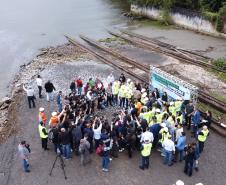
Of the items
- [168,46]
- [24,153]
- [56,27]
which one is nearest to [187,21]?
[168,46]

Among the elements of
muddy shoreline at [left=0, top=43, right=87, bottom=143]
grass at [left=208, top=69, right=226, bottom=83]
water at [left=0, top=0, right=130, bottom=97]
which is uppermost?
grass at [left=208, top=69, right=226, bottom=83]

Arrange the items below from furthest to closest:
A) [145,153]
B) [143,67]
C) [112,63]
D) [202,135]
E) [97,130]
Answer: [112,63] < [143,67] < [97,130] < [202,135] < [145,153]

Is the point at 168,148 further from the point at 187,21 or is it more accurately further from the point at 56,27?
the point at 56,27

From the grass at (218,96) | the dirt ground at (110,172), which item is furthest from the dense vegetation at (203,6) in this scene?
the dirt ground at (110,172)

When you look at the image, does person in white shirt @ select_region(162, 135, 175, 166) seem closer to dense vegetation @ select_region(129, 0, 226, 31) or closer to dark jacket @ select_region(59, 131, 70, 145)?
dark jacket @ select_region(59, 131, 70, 145)

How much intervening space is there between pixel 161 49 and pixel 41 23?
65.2 ft

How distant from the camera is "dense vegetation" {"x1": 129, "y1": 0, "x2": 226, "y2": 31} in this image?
115 ft

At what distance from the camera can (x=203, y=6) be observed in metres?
37.9

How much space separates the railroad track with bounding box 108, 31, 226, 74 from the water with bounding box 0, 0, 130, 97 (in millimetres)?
3985

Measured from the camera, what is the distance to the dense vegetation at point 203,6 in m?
35.1

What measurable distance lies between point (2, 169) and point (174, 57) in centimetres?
1780

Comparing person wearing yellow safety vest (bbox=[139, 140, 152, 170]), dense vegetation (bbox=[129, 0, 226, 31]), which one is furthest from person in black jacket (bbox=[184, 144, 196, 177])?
dense vegetation (bbox=[129, 0, 226, 31])

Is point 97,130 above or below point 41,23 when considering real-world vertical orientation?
above

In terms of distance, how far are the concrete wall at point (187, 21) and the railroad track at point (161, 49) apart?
5891 millimetres
